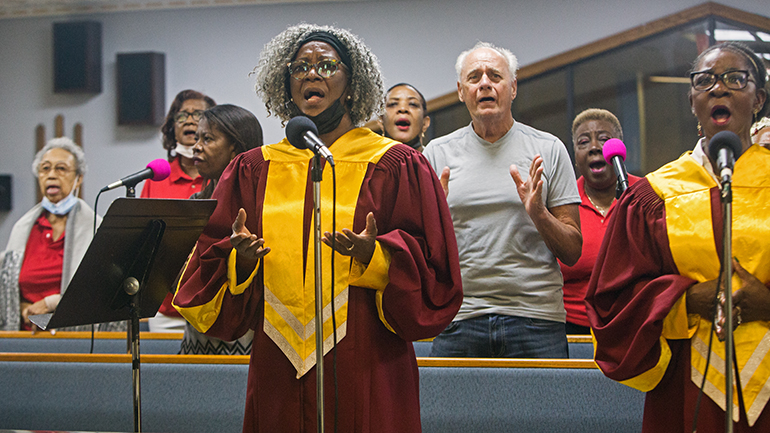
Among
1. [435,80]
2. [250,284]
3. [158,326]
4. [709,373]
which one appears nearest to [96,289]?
[250,284]

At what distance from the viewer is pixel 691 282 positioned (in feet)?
5.41

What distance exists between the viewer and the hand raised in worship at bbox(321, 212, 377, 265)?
1506 millimetres

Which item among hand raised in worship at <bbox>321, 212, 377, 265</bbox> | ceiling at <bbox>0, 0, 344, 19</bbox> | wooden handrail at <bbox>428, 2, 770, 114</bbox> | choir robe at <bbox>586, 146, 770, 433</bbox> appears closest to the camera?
hand raised in worship at <bbox>321, 212, 377, 265</bbox>

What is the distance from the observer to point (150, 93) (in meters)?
6.61

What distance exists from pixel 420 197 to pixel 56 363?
1798mm

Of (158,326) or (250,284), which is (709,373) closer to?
(250,284)

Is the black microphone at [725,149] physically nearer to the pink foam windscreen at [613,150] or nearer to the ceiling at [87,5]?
the pink foam windscreen at [613,150]

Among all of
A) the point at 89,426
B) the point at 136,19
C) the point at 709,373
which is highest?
the point at 136,19

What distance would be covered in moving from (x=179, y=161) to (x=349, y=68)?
78.9 inches

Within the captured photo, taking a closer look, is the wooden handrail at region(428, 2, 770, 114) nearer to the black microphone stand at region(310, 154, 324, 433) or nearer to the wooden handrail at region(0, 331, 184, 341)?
the wooden handrail at region(0, 331, 184, 341)

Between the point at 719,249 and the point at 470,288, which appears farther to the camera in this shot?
the point at 470,288

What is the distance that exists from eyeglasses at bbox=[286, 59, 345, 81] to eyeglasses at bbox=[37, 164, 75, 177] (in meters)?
2.83

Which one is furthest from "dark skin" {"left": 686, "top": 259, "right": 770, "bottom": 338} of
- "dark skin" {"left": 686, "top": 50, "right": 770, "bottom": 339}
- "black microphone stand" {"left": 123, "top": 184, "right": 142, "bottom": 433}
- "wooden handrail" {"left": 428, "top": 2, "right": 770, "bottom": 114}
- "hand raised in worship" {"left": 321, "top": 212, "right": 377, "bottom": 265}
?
"wooden handrail" {"left": 428, "top": 2, "right": 770, "bottom": 114}

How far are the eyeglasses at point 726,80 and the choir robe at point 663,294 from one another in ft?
0.67
